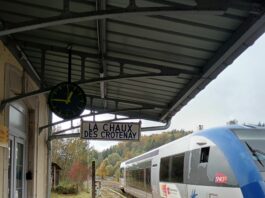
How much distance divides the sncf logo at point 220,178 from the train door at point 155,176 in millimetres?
8572

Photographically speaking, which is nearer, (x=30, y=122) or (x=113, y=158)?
(x=30, y=122)

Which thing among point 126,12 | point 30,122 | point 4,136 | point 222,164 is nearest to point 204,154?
point 222,164

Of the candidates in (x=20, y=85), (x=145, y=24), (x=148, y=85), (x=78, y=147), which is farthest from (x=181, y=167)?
(x=78, y=147)

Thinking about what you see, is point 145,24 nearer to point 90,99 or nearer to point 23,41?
point 23,41

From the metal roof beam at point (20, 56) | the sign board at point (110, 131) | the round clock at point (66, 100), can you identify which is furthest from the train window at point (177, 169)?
the round clock at point (66, 100)

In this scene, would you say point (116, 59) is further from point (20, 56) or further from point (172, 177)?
point (172, 177)

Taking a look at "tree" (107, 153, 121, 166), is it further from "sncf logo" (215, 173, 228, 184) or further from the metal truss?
the metal truss

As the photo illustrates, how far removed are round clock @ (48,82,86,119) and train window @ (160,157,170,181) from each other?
22.7 ft

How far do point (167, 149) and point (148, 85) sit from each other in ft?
13.7

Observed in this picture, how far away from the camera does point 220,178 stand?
10.2 meters

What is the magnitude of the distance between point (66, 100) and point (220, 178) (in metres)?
3.25

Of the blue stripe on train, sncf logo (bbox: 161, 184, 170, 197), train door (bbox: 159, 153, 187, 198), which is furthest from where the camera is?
sncf logo (bbox: 161, 184, 170, 197)

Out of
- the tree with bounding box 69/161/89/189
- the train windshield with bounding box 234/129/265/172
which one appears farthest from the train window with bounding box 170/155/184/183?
the tree with bounding box 69/161/89/189

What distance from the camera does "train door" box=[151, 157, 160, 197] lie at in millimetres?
19172
